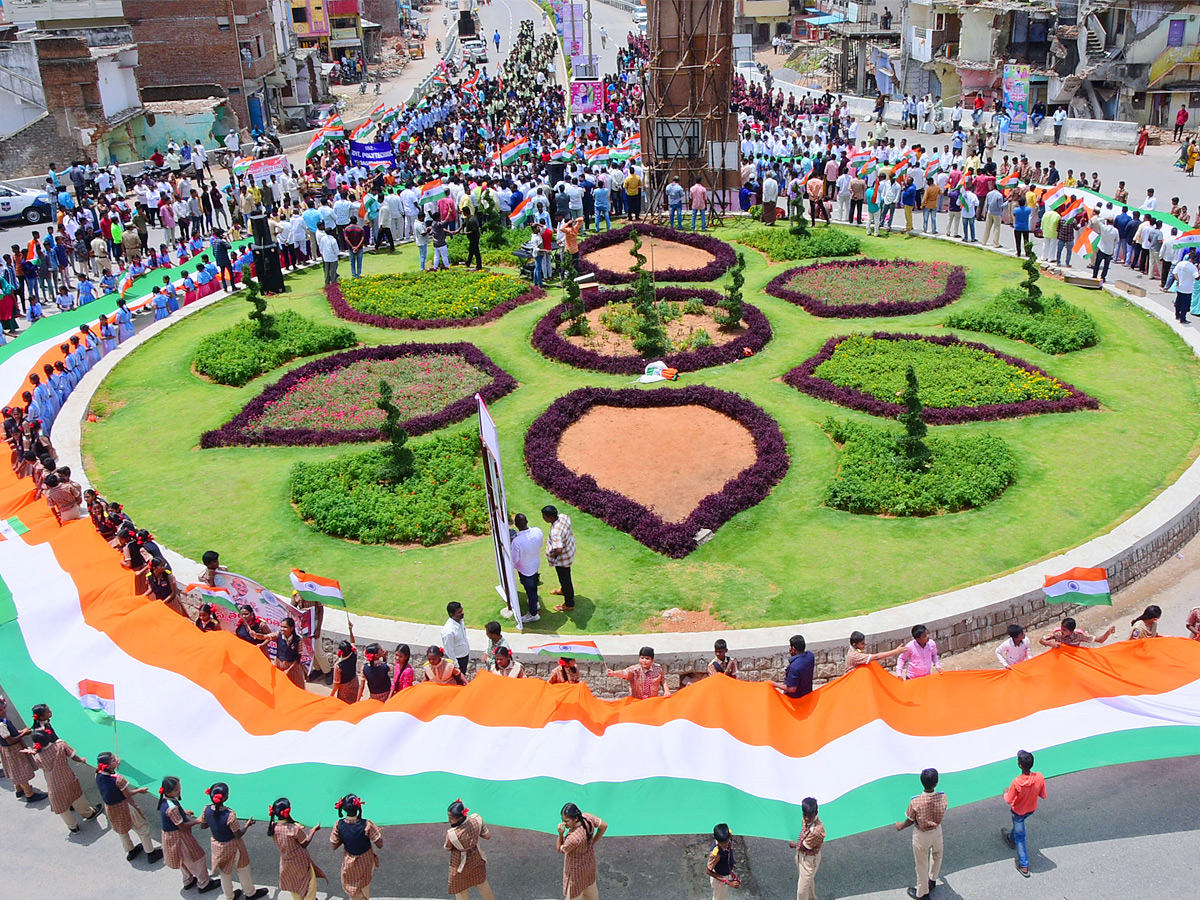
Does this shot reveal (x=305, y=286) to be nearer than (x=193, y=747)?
No

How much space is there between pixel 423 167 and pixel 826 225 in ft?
48.6

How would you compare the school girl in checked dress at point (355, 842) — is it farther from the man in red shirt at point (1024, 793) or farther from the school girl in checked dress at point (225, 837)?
the man in red shirt at point (1024, 793)

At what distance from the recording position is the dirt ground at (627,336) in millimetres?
20484

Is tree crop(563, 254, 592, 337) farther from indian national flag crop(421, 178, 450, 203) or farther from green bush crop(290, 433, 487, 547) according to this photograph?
A: indian national flag crop(421, 178, 450, 203)

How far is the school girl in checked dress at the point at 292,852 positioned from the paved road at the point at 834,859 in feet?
1.19

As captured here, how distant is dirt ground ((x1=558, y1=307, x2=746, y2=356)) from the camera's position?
67.2ft

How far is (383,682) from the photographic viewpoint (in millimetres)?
10438

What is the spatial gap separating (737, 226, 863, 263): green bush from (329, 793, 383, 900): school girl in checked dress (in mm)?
20074

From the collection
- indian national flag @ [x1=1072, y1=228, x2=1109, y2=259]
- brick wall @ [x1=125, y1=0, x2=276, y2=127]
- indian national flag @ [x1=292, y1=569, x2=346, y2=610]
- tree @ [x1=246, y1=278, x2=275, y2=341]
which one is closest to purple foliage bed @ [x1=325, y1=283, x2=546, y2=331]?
tree @ [x1=246, y1=278, x2=275, y2=341]

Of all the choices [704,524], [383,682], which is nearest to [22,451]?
[383,682]

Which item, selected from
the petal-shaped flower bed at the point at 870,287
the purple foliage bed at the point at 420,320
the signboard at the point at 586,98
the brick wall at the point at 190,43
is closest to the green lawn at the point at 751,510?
the petal-shaped flower bed at the point at 870,287

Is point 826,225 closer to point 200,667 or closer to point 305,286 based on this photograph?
point 305,286

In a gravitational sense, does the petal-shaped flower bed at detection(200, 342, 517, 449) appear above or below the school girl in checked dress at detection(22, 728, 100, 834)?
above

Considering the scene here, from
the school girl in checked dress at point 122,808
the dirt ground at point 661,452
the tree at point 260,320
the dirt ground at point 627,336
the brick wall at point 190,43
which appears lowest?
the school girl in checked dress at point 122,808
